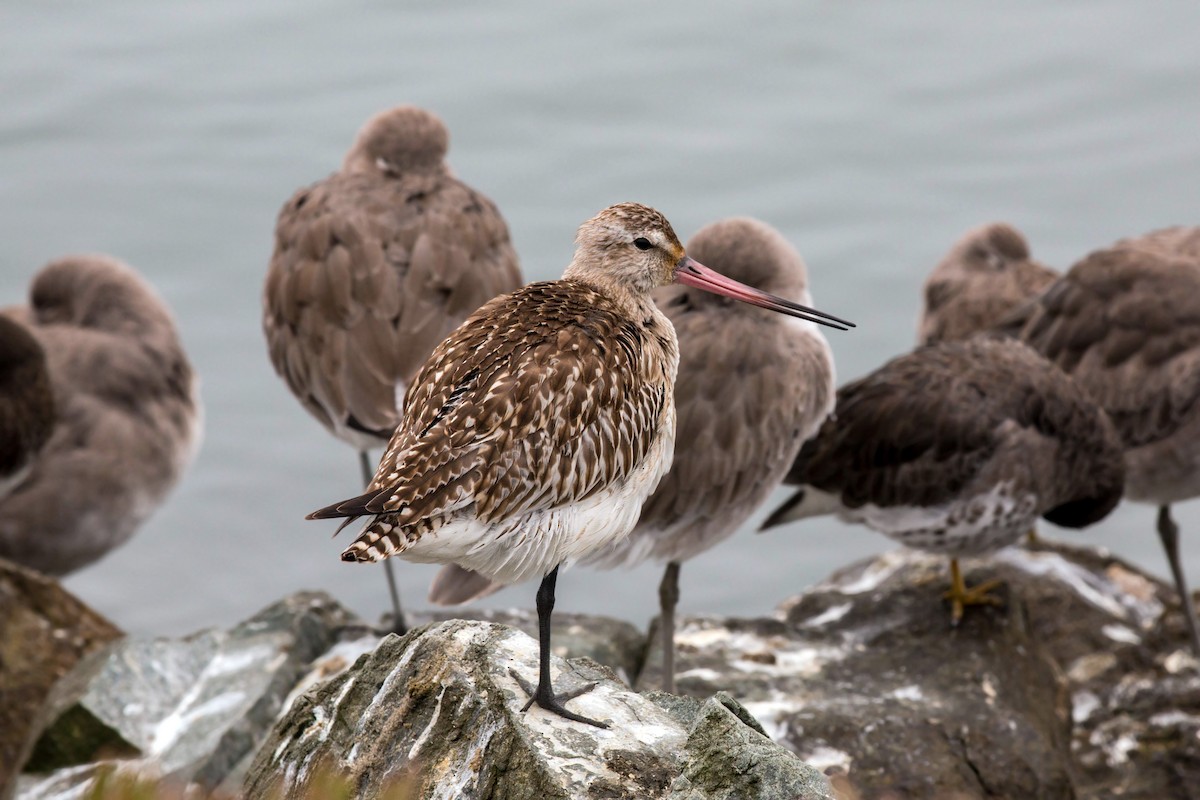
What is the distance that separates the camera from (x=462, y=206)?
26.3 ft

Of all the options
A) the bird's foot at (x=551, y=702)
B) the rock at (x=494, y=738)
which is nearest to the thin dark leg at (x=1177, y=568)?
the rock at (x=494, y=738)

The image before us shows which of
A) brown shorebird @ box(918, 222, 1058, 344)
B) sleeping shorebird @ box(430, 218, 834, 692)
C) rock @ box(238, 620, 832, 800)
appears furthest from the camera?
brown shorebird @ box(918, 222, 1058, 344)

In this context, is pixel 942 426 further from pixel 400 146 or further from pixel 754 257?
pixel 400 146

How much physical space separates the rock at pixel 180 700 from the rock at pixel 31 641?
465 millimetres

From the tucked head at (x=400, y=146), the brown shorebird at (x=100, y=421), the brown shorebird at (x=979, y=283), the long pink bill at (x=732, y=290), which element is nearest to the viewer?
the long pink bill at (x=732, y=290)

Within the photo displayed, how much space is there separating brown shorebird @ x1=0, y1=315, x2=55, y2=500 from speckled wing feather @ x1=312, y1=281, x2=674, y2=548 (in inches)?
200

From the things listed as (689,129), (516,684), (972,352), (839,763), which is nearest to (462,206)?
(972,352)

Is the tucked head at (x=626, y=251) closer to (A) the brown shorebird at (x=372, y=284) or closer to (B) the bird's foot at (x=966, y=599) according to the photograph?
(A) the brown shorebird at (x=372, y=284)

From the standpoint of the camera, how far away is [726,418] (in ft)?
23.1

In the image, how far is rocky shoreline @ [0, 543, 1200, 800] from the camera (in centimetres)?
447

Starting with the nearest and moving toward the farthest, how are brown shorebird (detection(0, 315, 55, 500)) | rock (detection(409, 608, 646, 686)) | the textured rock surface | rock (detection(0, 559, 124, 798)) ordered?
the textured rock surface, rock (detection(409, 608, 646, 686)), rock (detection(0, 559, 124, 798)), brown shorebird (detection(0, 315, 55, 500))

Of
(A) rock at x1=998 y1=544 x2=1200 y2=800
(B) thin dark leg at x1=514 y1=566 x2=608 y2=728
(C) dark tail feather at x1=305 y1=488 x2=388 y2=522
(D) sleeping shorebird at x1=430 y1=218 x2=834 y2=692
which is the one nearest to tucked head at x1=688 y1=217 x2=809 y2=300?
(D) sleeping shorebird at x1=430 y1=218 x2=834 y2=692

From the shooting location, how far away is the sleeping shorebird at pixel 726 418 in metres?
7.02

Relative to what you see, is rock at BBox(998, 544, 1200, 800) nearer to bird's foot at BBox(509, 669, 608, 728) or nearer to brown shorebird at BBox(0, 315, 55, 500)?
bird's foot at BBox(509, 669, 608, 728)
